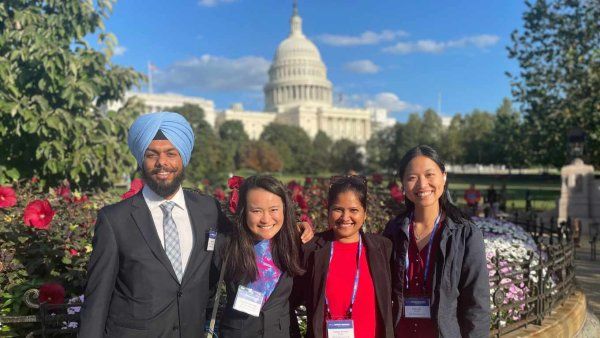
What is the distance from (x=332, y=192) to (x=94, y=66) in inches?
232

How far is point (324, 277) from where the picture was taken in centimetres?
280

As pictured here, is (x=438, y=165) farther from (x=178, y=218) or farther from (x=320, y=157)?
(x=320, y=157)

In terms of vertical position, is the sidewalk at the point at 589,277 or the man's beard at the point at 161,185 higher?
the man's beard at the point at 161,185

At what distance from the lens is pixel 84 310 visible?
235 centimetres

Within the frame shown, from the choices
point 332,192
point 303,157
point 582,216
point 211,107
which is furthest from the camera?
point 211,107

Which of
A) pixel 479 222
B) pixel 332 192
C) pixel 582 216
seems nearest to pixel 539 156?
pixel 582 216

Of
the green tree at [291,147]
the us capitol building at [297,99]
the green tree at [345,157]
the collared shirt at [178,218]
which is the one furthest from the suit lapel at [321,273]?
the us capitol building at [297,99]

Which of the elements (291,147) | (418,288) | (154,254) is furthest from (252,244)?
(291,147)

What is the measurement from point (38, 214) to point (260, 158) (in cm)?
6023

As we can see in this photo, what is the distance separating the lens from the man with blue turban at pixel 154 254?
2.39m

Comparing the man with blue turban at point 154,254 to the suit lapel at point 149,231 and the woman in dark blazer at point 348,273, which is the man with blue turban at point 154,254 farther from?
the woman in dark blazer at point 348,273

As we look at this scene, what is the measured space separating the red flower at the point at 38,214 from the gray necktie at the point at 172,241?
5.65 ft

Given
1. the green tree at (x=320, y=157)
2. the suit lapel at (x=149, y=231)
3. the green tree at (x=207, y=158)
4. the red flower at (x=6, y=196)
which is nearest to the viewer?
the suit lapel at (x=149, y=231)

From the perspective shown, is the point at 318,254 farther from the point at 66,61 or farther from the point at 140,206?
the point at 66,61
